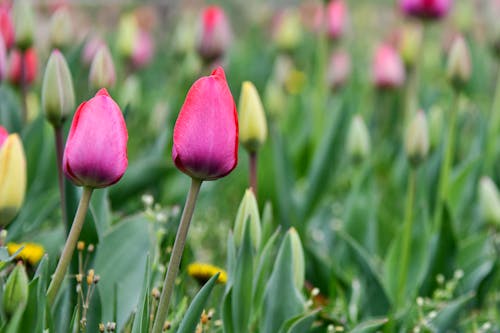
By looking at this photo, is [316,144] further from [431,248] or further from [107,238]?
[107,238]

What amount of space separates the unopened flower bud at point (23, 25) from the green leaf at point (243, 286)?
1.10m

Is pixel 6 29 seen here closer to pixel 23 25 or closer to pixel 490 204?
pixel 23 25

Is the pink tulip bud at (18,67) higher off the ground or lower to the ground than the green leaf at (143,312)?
higher

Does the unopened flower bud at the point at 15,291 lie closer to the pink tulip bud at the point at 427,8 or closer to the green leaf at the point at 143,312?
the green leaf at the point at 143,312

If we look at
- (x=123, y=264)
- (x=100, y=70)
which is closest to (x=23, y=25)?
(x=100, y=70)

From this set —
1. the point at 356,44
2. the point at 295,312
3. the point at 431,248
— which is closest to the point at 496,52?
the point at 431,248

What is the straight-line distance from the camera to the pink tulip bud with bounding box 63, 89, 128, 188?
1.14 metres

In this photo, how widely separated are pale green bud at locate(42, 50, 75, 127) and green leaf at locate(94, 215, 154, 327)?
0.70ft

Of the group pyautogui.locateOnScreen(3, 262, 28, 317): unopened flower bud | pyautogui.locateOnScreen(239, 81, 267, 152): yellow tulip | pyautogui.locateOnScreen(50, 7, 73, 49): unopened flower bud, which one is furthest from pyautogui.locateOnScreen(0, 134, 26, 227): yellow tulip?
pyautogui.locateOnScreen(50, 7, 73, 49): unopened flower bud

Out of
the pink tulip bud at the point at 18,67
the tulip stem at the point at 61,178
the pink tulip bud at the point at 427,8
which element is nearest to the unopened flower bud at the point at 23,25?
the pink tulip bud at the point at 18,67

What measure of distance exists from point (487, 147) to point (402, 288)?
85cm

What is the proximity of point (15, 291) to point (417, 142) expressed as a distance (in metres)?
1.00

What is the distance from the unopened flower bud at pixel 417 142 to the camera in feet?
6.08

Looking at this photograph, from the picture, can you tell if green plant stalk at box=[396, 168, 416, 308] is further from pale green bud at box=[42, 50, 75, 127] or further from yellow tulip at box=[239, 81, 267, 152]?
pale green bud at box=[42, 50, 75, 127]
